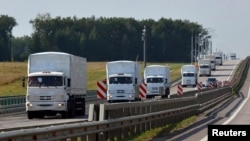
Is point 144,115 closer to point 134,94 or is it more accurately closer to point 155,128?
point 155,128

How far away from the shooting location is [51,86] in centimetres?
4112

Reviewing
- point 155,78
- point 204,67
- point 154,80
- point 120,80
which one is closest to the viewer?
point 120,80

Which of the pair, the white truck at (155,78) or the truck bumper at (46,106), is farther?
the white truck at (155,78)

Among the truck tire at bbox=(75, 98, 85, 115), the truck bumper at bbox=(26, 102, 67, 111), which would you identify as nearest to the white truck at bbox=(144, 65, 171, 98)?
the truck tire at bbox=(75, 98, 85, 115)

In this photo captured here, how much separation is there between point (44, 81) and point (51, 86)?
1.63ft

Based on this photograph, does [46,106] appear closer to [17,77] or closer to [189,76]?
[189,76]

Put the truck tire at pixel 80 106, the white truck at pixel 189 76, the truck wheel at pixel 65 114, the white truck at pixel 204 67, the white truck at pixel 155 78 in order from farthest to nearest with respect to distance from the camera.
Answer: the white truck at pixel 204 67
the white truck at pixel 189 76
the white truck at pixel 155 78
the truck tire at pixel 80 106
the truck wheel at pixel 65 114

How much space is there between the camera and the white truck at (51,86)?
4109 cm

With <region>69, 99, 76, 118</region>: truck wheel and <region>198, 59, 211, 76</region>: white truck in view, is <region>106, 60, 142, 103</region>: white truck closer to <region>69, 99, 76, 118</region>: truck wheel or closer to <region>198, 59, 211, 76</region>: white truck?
<region>69, 99, 76, 118</region>: truck wheel

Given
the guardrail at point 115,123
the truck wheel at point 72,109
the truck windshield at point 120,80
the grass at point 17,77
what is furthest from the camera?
the grass at point 17,77

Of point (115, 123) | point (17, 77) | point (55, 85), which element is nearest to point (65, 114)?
point (55, 85)

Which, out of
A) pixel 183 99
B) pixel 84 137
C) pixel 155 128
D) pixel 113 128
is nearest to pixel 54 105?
pixel 183 99

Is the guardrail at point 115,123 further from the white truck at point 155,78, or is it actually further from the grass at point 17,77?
the grass at point 17,77

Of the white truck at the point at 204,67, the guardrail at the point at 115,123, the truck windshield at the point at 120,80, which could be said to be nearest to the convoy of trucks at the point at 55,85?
the guardrail at the point at 115,123
